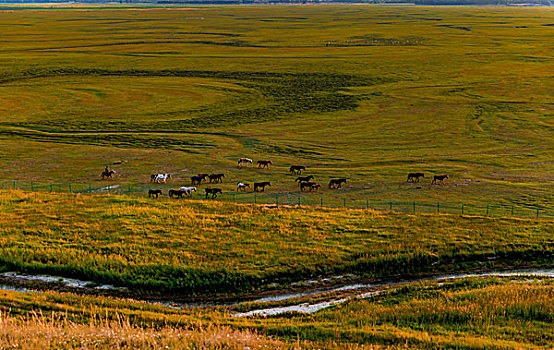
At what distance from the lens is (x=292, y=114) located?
7462 centimetres

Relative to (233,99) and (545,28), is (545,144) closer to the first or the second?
(233,99)

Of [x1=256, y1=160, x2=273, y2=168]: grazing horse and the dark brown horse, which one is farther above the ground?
[x1=256, y1=160, x2=273, y2=168]: grazing horse

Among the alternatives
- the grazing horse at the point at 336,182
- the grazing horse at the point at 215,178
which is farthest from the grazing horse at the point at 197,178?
the grazing horse at the point at 336,182

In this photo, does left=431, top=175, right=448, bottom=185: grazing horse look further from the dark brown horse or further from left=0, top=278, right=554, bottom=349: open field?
left=0, top=278, right=554, bottom=349: open field

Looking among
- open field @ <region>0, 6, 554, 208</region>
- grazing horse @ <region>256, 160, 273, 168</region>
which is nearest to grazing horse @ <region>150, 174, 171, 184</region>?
open field @ <region>0, 6, 554, 208</region>

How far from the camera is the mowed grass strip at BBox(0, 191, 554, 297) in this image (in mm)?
26234

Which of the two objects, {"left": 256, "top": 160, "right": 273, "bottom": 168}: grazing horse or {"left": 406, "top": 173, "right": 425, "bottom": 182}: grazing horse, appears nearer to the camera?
{"left": 406, "top": 173, "right": 425, "bottom": 182}: grazing horse

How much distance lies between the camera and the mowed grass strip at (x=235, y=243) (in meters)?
26.2

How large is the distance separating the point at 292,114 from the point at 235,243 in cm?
4636

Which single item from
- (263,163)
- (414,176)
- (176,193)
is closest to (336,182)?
(414,176)

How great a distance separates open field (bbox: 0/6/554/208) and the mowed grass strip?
8324mm

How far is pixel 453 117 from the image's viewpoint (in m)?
71.2

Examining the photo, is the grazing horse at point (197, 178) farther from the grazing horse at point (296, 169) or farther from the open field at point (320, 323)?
the open field at point (320, 323)

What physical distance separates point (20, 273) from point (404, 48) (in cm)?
12236
